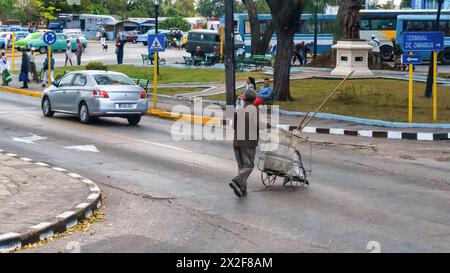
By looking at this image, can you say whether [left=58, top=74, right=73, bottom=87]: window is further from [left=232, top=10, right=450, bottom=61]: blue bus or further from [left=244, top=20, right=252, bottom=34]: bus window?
[left=244, top=20, right=252, bottom=34]: bus window

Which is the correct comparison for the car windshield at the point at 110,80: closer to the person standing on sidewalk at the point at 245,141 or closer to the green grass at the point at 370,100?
the green grass at the point at 370,100

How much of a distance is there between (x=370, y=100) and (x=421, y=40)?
478cm

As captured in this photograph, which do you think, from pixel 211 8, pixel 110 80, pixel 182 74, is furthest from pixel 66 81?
pixel 211 8

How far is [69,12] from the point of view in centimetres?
10438

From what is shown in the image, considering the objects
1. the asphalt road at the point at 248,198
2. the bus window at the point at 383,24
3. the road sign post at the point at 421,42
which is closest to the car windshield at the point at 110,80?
the asphalt road at the point at 248,198

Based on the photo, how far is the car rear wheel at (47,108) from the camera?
26219mm

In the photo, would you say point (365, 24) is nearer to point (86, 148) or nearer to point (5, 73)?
point (5, 73)

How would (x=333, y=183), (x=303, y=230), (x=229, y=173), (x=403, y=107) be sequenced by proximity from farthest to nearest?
(x=403, y=107), (x=229, y=173), (x=333, y=183), (x=303, y=230)

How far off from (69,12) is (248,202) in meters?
95.2

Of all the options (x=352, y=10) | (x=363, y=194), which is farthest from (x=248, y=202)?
(x=352, y=10)

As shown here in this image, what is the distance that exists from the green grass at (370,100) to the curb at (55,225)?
47.2 ft

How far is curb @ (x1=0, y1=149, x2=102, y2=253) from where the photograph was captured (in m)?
9.67
